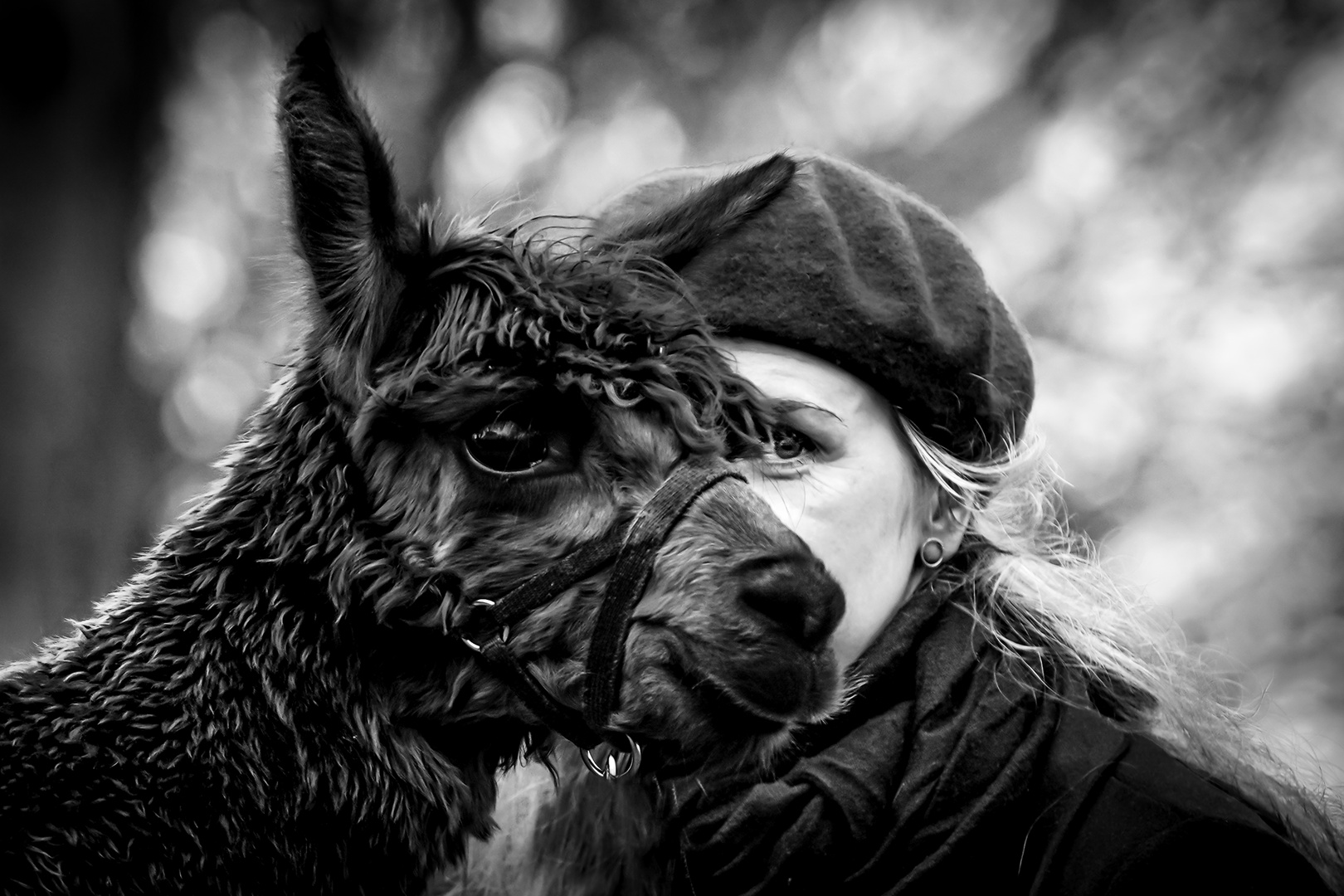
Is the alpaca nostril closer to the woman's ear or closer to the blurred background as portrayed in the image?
the woman's ear

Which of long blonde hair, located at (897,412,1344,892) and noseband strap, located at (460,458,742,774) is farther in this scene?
long blonde hair, located at (897,412,1344,892)

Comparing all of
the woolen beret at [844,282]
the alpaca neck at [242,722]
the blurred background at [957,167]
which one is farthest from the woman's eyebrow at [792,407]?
the blurred background at [957,167]

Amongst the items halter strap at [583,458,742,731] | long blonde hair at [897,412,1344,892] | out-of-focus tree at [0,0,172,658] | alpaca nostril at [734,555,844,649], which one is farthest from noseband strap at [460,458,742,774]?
out-of-focus tree at [0,0,172,658]

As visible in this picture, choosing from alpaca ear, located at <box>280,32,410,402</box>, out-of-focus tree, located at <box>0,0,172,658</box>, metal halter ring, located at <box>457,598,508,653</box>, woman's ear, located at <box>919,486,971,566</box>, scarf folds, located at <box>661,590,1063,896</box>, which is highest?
out-of-focus tree, located at <box>0,0,172,658</box>

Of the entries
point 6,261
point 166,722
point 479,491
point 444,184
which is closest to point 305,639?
point 166,722

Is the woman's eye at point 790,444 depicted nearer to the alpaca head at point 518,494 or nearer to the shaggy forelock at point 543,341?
the shaggy forelock at point 543,341

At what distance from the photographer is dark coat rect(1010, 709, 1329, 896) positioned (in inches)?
68.6

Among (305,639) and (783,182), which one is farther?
(783,182)

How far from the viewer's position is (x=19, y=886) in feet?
4.64

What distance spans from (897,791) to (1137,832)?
1.42 ft

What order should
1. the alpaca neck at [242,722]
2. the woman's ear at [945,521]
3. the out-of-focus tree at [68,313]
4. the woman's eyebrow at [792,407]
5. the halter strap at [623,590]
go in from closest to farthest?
the alpaca neck at [242,722] < the halter strap at [623,590] < the woman's eyebrow at [792,407] < the woman's ear at [945,521] < the out-of-focus tree at [68,313]

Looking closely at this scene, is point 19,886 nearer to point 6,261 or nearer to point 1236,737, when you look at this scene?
point 1236,737

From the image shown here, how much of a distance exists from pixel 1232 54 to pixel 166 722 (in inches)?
294

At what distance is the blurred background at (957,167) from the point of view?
19.0 ft
